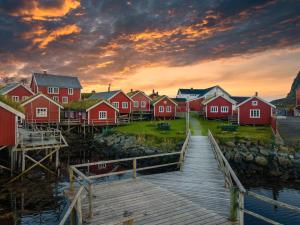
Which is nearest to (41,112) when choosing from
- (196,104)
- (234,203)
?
(196,104)

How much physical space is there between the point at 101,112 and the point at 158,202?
40.0 m

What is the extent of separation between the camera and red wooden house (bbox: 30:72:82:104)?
63.3 meters

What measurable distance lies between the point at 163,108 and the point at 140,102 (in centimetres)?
639

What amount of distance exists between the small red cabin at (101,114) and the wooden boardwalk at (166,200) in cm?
3428

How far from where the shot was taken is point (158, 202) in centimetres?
1128

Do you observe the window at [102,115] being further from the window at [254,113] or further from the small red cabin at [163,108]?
the window at [254,113]

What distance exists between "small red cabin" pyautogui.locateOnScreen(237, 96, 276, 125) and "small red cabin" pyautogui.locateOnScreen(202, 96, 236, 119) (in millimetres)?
8128

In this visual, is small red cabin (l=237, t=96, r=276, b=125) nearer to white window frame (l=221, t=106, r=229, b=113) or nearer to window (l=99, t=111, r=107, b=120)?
white window frame (l=221, t=106, r=229, b=113)

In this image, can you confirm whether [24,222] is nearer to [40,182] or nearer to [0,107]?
[40,182]

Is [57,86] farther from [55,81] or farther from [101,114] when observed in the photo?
[101,114]

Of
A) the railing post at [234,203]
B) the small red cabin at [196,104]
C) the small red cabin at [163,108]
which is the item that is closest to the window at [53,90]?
the small red cabin at [163,108]

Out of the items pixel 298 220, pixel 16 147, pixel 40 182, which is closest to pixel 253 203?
pixel 298 220

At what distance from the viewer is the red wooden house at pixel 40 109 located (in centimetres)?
4462

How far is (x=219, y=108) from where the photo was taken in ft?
177
